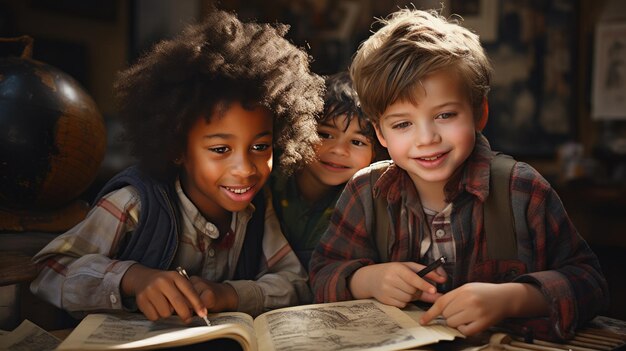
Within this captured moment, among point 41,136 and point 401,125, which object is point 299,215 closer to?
point 401,125

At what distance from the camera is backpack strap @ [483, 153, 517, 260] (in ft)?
4.99

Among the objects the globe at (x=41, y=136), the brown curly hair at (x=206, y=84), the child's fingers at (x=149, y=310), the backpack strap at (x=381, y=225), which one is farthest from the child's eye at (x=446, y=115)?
the globe at (x=41, y=136)

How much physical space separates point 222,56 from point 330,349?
2.57 feet

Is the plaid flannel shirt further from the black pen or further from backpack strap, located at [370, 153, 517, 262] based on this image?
backpack strap, located at [370, 153, 517, 262]

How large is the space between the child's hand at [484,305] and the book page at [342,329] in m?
0.05

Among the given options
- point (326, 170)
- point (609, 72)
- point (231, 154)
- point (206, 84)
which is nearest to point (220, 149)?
point (231, 154)

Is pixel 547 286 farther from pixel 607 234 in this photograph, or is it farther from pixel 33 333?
pixel 607 234

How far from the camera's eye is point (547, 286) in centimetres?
138

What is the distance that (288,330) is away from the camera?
1.33 meters

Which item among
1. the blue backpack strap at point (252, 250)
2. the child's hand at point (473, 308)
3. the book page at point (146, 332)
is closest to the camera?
the book page at point (146, 332)

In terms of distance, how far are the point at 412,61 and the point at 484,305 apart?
56cm

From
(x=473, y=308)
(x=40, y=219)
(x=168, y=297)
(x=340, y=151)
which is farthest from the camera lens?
(x=40, y=219)

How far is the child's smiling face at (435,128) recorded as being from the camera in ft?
5.03

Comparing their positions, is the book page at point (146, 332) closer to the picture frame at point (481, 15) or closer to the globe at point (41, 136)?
the globe at point (41, 136)
